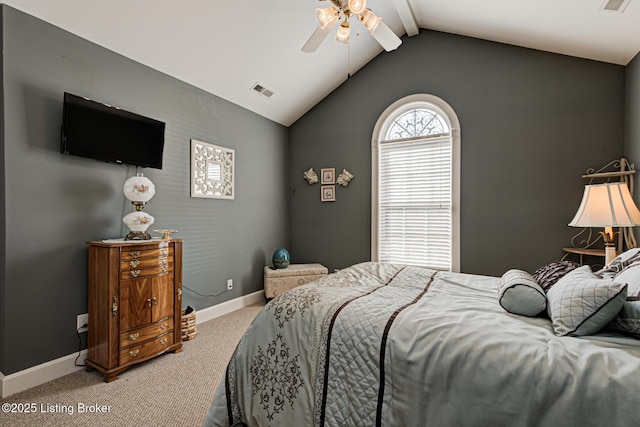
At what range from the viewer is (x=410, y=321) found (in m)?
1.27

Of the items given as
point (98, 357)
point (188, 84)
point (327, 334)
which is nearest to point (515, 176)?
point (327, 334)

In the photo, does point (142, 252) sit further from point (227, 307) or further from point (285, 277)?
point (285, 277)

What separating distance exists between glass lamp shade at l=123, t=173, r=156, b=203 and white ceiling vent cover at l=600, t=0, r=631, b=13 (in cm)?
371

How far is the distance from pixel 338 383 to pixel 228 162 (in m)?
2.99

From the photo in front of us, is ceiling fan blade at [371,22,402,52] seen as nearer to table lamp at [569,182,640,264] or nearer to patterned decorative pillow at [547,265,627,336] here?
table lamp at [569,182,640,264]

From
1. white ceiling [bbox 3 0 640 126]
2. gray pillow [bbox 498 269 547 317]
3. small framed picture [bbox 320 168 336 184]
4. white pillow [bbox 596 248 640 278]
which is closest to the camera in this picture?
gray pillow [bbox 498 269 547 317]

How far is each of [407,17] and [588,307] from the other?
3395 mm

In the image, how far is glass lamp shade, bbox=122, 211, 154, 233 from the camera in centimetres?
239

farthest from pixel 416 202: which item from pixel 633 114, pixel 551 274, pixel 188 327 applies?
pixel 188 327

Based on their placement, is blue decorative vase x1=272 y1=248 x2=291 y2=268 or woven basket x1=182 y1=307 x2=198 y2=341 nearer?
woven basket x1=182 y1=307 x2=198 y2=341

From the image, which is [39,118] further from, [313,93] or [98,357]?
[313,93]

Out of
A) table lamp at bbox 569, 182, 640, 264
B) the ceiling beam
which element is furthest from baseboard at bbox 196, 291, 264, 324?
the ceiling beam

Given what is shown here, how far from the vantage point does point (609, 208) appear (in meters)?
2.14

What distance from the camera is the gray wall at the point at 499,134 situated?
3.03 meters
